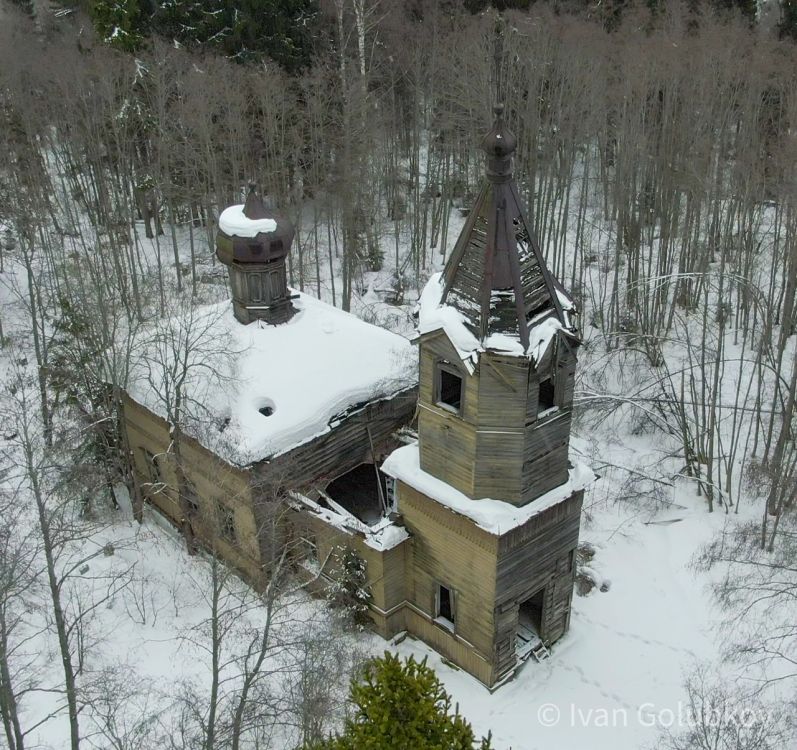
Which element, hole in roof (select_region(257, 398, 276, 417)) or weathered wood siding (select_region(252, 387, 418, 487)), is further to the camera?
hole in roof (select_region(257, 398, 276, 417))

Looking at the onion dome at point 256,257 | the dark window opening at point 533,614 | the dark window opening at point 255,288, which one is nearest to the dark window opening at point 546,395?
the dark window opening at point 533,614

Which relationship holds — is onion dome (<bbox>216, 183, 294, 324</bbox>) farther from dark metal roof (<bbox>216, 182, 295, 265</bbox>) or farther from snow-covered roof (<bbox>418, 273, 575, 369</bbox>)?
snow-covered roof (<bbox>418, 273, 575, 369</bbox>)

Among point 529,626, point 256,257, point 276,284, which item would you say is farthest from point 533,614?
point 256,257

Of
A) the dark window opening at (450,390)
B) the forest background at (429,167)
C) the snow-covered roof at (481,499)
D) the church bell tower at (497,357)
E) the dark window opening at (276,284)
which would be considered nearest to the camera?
the church bell tower at (497,357)

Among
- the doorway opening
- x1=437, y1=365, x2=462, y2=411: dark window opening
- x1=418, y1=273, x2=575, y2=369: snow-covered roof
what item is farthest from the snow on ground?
x1=418, y1=273, x2=575, y2=369: snow-covered roof

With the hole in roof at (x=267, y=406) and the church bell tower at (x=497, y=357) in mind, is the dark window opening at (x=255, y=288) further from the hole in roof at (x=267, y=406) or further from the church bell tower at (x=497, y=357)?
the church bell tower at (x=497, y=357)
